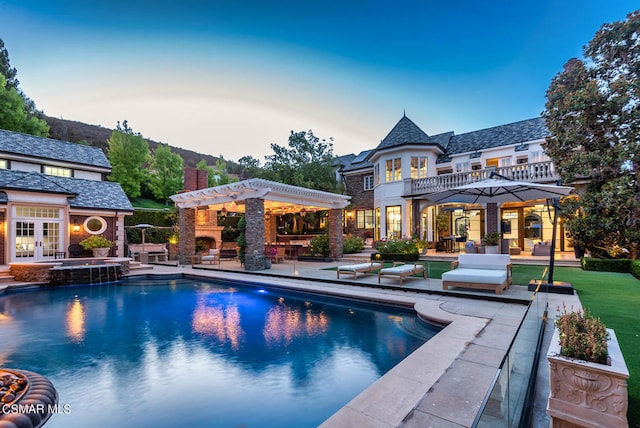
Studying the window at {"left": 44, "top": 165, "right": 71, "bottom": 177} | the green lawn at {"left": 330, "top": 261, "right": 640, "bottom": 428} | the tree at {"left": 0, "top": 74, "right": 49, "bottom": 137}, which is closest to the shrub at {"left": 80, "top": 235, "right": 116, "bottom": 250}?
the window at {"left": 44, "top": 165, "right": 71, "bottom": 177}

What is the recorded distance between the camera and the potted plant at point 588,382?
2064mm

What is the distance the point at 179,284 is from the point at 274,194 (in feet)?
18.6

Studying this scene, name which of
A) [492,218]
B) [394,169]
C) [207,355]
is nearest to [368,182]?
[394,169]

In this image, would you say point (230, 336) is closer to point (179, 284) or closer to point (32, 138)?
point (179, 284)

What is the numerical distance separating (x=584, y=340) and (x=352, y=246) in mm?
16250

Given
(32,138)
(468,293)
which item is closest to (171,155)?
(32,138)

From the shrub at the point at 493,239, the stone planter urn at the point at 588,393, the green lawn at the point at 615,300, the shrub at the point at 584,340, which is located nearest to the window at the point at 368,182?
the shrub at the point at 493,239

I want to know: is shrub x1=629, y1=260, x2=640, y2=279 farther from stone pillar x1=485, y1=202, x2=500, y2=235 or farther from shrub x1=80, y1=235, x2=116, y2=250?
shrub x1=80, y1=235, x2=116, y2=250

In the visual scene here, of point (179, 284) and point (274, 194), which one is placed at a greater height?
point (274, 194)

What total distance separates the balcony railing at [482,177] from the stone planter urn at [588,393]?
12.9 meters

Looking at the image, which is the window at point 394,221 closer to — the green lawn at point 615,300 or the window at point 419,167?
the window at point 419,167

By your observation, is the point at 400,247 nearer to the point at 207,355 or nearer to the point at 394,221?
the point at 394,221

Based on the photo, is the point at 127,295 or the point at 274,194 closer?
the point at 127,295

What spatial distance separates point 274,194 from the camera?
561 inches
